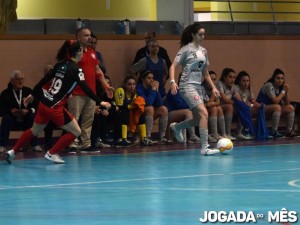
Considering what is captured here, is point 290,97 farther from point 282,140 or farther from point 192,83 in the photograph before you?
point 192,83

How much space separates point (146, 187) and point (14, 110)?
6.50 metres

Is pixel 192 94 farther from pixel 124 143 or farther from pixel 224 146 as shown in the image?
pixel 124 143

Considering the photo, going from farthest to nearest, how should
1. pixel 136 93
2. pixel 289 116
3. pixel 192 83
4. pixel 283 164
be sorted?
1. pixel 289 116
2. pixel 136 93
3. pixel 192 83
4. pixel 283 164

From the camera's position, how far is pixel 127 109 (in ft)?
59.5

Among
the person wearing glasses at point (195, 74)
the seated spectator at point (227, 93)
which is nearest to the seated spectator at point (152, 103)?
the seated spectator at point (227, 93)

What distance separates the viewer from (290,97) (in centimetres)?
2258

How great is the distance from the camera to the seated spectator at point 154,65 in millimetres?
18884

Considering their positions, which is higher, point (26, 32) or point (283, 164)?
point (26, 32)

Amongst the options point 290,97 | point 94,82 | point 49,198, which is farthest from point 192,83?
point 290,97

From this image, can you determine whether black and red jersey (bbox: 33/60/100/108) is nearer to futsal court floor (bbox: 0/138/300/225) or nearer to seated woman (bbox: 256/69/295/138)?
futsal court floor (bbox: 0/138/300/225)

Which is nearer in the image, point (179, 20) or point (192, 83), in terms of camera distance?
point (192, 83)

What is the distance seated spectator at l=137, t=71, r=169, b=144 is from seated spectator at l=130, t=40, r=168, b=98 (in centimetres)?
44

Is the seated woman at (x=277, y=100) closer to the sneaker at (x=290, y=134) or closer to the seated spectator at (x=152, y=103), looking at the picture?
the sneaker at (x=290, y=134)

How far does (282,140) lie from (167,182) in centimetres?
817
